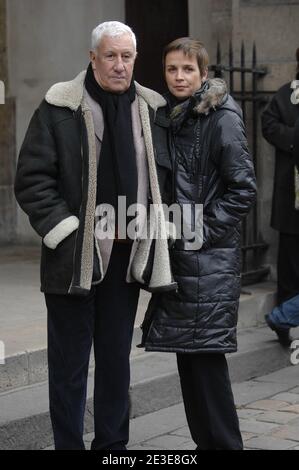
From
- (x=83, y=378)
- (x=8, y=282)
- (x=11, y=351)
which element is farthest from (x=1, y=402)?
(x=8, y=282)

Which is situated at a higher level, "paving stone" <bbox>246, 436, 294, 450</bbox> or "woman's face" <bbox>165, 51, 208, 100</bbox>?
"woman's face" <bbox>165, 51, 208, 100</bbox>

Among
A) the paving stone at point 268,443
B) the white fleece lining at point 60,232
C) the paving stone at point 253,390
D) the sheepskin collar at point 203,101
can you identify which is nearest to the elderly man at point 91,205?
the white fleece lining at point 60,232

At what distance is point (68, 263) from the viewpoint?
4.80 metres

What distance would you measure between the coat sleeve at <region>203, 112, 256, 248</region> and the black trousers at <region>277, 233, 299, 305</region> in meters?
2.82

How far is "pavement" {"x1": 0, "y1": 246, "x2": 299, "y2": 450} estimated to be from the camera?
5629 mm

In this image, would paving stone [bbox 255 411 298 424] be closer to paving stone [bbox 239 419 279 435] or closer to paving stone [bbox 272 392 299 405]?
paving stone [bbox 239 419 279 435]

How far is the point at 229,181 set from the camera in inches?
193

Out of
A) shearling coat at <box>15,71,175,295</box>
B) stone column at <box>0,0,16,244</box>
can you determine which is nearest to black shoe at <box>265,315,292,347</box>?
shearling coat at <box>15,71,175,295</box>

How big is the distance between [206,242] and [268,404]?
1916 millimetres

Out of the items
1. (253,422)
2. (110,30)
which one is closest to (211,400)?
(253,422)

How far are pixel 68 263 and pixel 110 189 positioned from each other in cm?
36

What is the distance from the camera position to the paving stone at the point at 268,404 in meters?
6.39

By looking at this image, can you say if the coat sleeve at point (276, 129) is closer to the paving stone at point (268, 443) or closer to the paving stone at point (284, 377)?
the paving stone at point (284, 377)

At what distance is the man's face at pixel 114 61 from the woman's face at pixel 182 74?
0.22 metres
